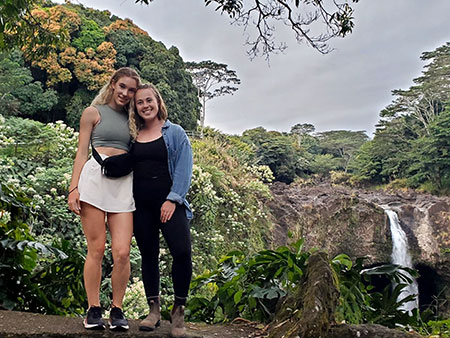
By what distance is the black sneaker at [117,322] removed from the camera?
74.1 inches

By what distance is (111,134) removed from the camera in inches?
81.4

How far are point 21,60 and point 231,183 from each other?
937cm

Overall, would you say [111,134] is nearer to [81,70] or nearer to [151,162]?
[151,162]

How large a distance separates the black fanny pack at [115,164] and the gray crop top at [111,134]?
0.26 ft

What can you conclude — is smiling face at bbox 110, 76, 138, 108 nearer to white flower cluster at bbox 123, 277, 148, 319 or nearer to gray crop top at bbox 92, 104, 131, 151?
gray crop top at bbox 92, 104, 131, 151

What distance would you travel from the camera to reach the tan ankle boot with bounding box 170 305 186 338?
→ 192 cm

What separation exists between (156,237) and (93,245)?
307 mm

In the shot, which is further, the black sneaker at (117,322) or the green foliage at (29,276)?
the green foliage at (29,276)

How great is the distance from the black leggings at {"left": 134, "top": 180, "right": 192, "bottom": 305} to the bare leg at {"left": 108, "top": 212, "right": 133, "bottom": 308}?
0.21ft

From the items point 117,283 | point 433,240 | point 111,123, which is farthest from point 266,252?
point 433,240

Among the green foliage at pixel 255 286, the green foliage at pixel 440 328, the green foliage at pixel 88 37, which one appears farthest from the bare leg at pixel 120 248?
the green foliage at pixel 88 37

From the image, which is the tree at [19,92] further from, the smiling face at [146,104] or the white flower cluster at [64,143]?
the smiling face at [146,104]

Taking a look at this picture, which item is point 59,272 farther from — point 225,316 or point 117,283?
point 225,316

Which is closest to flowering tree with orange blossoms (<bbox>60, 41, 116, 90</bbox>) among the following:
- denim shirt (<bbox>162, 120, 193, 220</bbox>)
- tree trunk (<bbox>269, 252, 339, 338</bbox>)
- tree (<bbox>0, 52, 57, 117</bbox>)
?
tree (<bbox>0, 52, 57, 117</bbox>)
